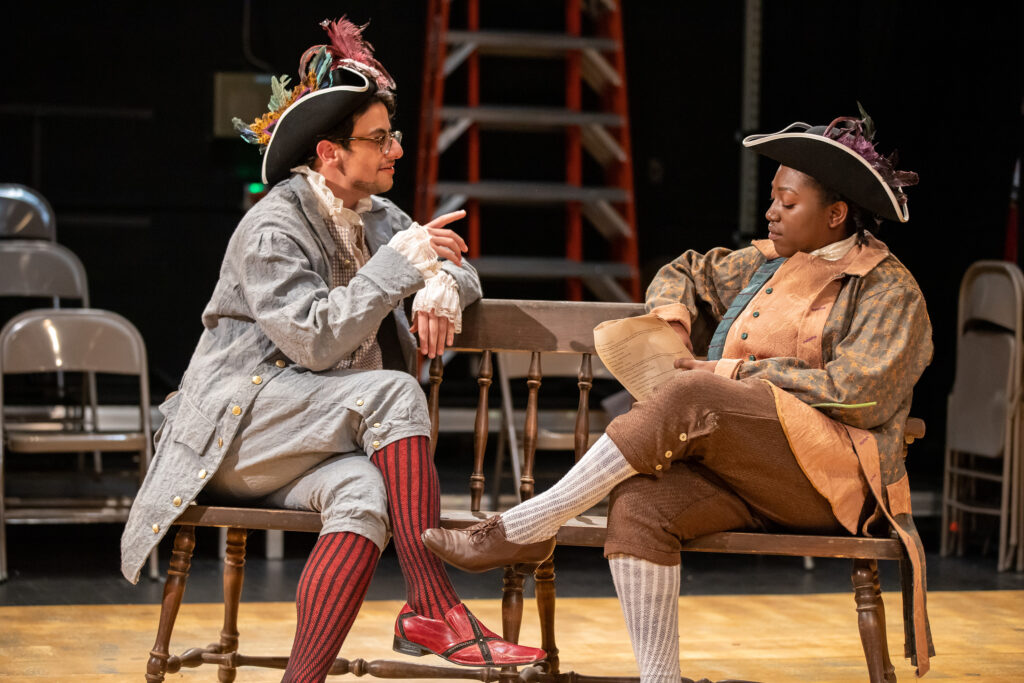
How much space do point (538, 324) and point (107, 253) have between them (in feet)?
14.5

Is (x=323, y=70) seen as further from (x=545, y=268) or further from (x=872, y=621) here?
(x=545, y=268)

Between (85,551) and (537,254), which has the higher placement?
(537,254)

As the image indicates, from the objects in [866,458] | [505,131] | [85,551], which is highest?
[505,131]

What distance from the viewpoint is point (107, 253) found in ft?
22.6

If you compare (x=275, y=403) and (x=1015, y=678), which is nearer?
(x=275, y=403)

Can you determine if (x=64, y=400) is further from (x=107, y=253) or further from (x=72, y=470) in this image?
(x=107, y=253)

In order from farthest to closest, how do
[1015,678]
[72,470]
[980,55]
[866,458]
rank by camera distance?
[980,55] → [72,470] → [1015,678] → [866,458]

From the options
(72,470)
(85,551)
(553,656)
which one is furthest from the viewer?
(72,470)

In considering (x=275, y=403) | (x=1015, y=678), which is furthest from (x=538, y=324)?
(x=1015, y=678)

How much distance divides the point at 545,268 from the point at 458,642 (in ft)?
11.3

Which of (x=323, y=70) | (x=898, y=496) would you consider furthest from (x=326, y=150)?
(x=898, y=496)

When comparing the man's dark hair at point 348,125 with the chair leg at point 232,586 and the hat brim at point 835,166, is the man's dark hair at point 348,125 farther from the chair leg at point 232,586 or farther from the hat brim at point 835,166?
the chair leg at point 232,586

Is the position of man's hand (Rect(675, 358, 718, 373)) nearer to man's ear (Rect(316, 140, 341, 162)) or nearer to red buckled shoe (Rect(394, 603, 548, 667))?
red buckled shoe (Rect(394, 603, 548, 667))

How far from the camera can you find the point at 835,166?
280 centimetres
